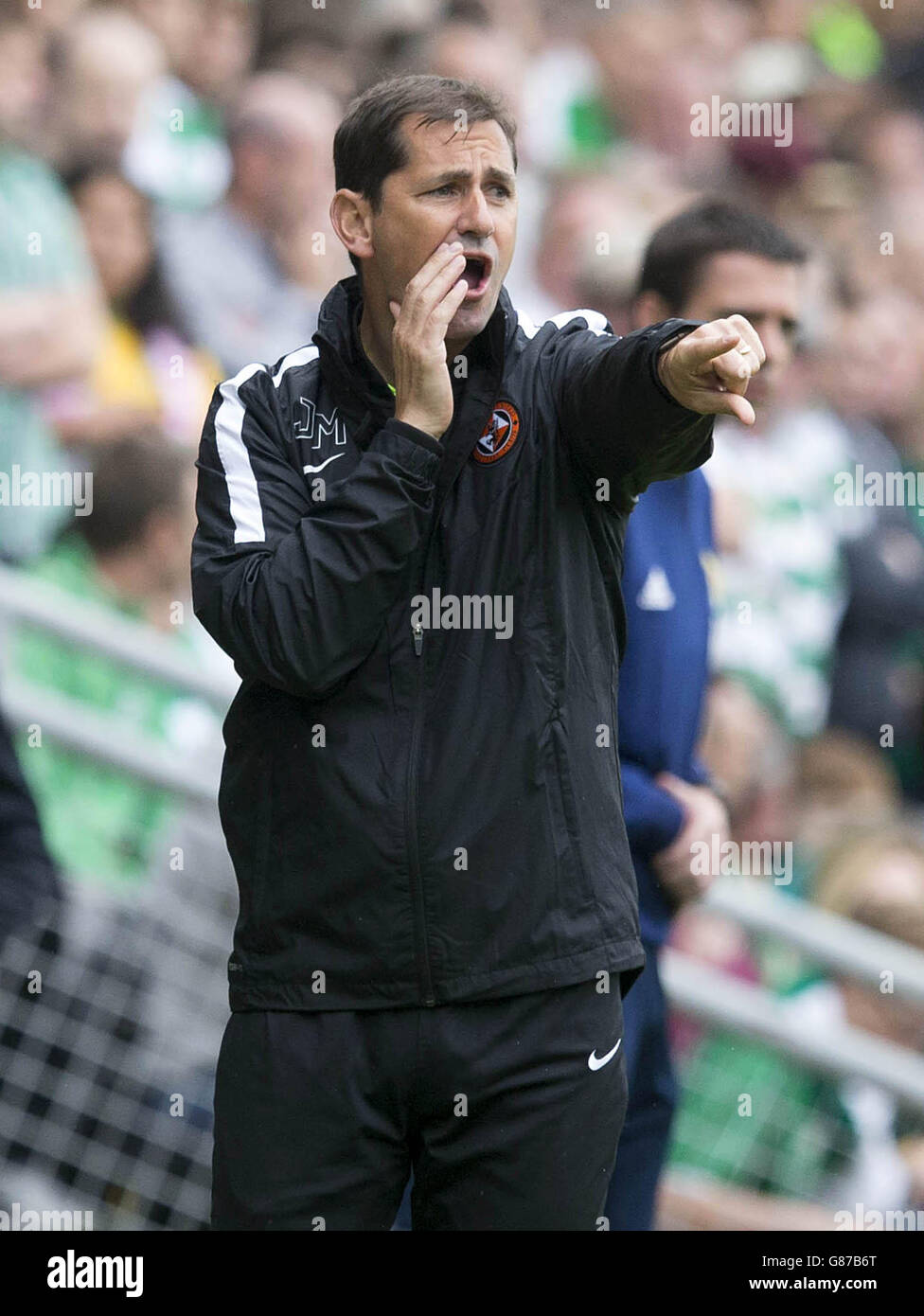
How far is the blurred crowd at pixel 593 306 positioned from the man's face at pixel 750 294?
14cm

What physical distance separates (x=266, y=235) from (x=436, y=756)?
12.0 feet

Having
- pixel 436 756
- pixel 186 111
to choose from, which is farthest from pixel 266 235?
pixel 436 756

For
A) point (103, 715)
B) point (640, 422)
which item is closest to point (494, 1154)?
point (640, 422)

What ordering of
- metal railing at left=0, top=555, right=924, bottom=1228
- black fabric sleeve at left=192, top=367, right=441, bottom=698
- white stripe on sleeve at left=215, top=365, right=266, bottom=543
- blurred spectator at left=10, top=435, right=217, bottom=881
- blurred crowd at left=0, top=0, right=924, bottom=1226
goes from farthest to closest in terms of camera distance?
blurred crowd at left=0, top=0, right=924, bottom=1226, blurred spectator at left=10, top=435, right=217, bottom=881, metal railing at left=0, top=555, right=924, bottom=1228, white stripe on sleeve at left=215, top=365, right=266, bottom=543, black fabric sleeve at left=192, top=367, right=441, bottom=698

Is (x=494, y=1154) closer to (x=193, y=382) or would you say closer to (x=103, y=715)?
(x=103, y=715)

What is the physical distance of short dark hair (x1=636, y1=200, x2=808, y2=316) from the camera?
11.3 ft

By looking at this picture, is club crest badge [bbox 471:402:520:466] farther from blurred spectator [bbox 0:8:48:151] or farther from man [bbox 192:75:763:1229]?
blurred spectator [bbox 0:8:48:151]

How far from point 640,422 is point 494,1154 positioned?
871 millimetres

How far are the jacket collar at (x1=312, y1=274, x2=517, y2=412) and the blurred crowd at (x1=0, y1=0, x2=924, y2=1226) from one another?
131cm

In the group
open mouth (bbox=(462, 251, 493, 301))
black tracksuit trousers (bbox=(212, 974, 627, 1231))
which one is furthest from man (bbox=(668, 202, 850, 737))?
black tracksuit trousers (bbox=(212, 974, 627, 1231))

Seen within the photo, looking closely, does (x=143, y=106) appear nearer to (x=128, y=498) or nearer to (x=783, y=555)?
(x=128, y=498)

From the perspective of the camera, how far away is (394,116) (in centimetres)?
245

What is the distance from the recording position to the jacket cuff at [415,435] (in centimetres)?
230

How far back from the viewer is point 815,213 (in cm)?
705
